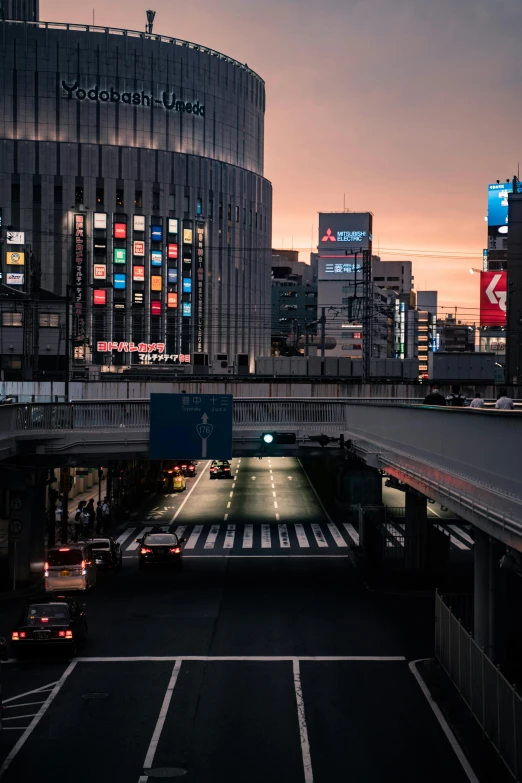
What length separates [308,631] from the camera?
1160 inches

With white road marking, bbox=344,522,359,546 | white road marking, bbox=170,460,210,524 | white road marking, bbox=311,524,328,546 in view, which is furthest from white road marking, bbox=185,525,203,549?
white road marking, bbox=344,522,359,546

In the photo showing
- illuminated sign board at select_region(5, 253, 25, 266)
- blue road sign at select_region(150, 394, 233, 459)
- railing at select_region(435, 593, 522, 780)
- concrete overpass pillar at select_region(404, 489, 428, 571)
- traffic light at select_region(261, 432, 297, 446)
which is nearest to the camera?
railing at select_region(435, 593, 522, 780)

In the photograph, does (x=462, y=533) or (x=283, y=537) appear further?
(x=462, y=533)

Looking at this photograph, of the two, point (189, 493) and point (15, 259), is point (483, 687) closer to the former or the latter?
point (189, 493)

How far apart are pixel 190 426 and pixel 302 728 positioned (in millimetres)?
18813

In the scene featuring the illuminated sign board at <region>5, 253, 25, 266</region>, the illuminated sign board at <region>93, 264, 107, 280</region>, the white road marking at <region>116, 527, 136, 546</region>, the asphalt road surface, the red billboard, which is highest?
the illuminated sign board at <region>93, 264, 107, 280</region>

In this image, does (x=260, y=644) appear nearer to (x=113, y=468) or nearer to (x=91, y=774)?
(x=91, y=774)

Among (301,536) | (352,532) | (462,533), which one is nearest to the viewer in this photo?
(301,536)

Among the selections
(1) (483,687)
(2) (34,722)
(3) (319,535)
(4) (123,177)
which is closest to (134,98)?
(4) (123,177)

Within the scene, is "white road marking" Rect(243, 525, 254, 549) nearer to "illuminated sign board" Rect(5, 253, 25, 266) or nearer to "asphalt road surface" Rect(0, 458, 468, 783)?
"asphalt road surface" Rect(0, 458, 468, 783)

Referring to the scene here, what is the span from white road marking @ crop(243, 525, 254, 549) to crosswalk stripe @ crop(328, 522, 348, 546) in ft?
14.2

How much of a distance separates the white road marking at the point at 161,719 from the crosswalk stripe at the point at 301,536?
919 inches

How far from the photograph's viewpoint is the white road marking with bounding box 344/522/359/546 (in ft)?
165

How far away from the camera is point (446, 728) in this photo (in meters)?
20.4
